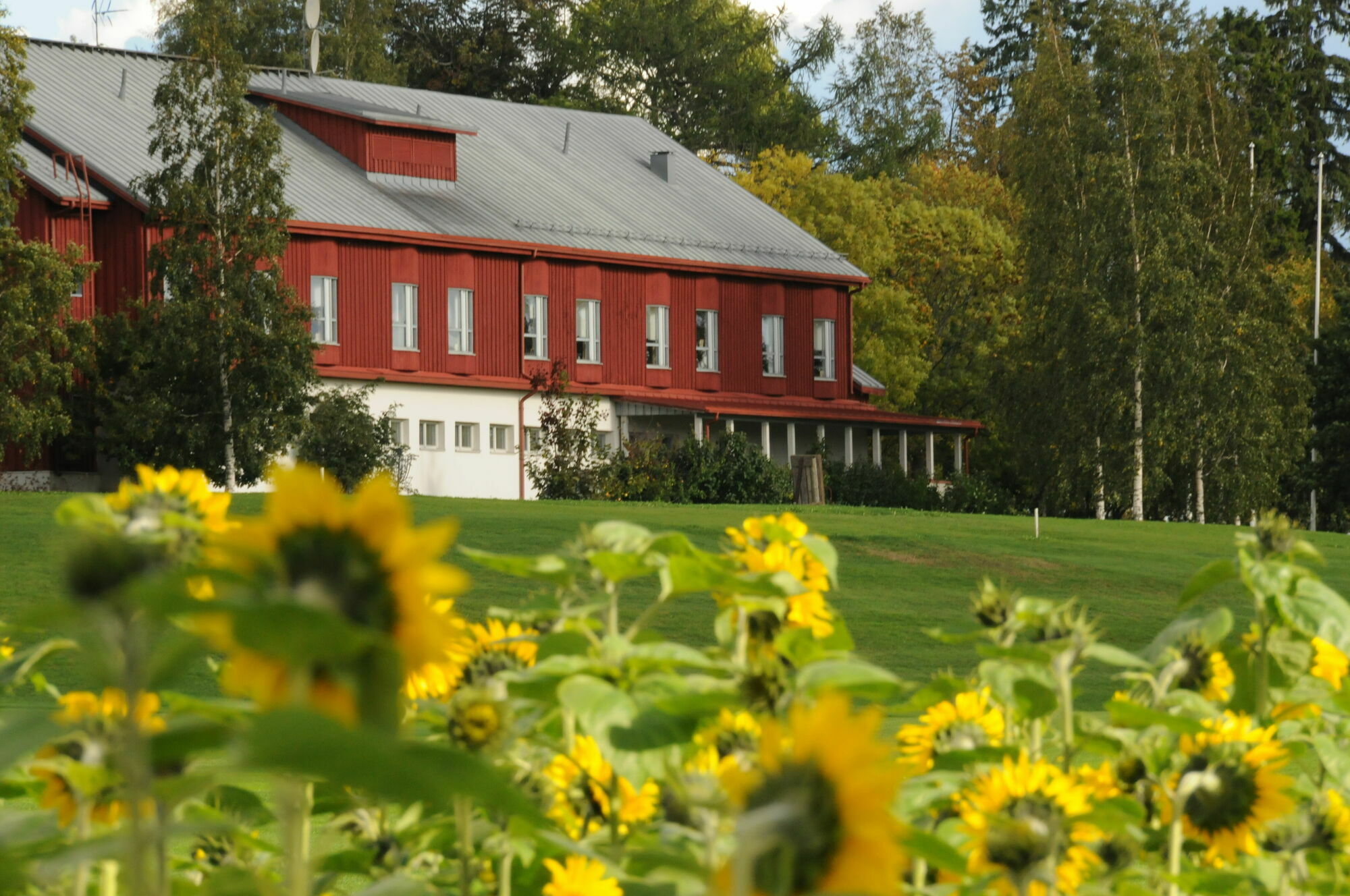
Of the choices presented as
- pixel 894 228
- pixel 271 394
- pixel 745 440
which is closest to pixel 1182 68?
pixel 894 228

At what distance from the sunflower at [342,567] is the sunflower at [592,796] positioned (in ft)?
4.05

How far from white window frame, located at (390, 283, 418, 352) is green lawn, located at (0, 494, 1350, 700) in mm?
7370

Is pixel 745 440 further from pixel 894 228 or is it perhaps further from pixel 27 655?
pixel 27 655

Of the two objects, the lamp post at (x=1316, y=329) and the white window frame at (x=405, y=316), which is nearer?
the white window frame at (x=405, y=316)

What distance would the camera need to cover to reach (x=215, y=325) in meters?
29.3

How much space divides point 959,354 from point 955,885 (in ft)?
148

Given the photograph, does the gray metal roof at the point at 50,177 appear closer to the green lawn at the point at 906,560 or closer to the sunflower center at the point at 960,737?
the green lawn at the point at 906,560

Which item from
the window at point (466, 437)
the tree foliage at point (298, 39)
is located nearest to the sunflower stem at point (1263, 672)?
the window at point (466, 437)

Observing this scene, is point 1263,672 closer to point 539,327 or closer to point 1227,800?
point 1227,800

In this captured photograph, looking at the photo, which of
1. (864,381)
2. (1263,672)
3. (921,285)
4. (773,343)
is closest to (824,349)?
(773,343)

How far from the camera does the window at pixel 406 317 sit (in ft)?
115

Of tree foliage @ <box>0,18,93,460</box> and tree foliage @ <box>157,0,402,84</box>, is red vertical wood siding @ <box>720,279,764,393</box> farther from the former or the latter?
tree foliage @ <box>157,0,402,84</box>

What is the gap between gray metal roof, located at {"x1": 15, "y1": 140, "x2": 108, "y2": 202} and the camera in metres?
31.1

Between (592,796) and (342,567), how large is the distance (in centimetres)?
133
